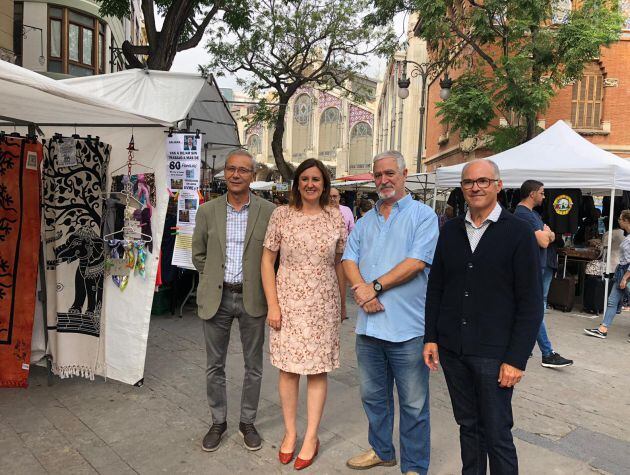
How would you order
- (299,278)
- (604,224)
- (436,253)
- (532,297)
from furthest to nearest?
(604,224)
(299,278)
(436,253)
(532,297)

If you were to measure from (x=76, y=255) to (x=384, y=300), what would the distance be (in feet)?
9.28

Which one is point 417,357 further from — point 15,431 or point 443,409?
point 15,431

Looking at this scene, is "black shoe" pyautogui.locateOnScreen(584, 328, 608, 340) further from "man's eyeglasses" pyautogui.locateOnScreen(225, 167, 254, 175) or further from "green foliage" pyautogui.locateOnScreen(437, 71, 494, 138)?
"green foliage" pyautogui.locateOnScreen(437, 71, 494, 138)

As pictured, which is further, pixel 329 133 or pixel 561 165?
pixel 329 133

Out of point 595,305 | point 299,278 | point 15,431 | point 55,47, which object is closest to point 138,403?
point 15,431

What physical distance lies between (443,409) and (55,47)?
696 inches

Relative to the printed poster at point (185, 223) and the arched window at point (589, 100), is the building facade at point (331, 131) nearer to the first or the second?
the arched window at point (589, 100)

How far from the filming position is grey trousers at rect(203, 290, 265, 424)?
124 inches

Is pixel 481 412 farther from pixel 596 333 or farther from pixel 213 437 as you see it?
pixel 596 333

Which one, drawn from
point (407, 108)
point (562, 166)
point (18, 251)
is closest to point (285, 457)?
point (18, 251)

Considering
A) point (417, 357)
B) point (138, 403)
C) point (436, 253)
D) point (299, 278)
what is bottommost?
point (138, 403)

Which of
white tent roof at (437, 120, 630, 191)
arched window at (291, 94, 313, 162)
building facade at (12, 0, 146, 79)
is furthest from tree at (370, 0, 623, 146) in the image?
arched window at (291, 94, 313, 162)

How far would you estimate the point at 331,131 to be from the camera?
5053cm

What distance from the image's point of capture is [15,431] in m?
3.28
